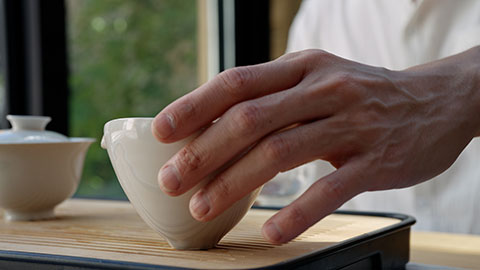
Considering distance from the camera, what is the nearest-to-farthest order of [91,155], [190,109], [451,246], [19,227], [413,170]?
[190,109]
[413,170]
[19,227]
[451,246]
[91,155]

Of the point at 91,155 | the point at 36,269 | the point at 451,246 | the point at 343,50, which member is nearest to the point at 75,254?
the point at 36,269

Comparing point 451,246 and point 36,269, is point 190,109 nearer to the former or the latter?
point 36,269

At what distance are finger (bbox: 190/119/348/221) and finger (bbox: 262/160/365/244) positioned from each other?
37 mm

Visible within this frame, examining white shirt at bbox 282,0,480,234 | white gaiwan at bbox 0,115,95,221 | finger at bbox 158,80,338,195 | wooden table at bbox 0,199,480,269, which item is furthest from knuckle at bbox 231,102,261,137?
white shirt at bbox 282,0,480,234

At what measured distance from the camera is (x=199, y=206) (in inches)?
20.3

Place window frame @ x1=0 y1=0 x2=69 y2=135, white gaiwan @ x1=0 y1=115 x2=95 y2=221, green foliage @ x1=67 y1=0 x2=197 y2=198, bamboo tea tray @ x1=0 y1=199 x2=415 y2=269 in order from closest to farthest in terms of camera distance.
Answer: bamboo tea tray @ x1=0 y1=199 x2=415 y2=269, white gaiwan @ x1=0 y1=115 x2=95 y2=221, window frame @ x1=0 y1=0 x2=69 y2=135, green foliage @ x1=67 y1=0 x2=197 y2=198

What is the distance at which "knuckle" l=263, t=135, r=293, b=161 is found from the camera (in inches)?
20.3

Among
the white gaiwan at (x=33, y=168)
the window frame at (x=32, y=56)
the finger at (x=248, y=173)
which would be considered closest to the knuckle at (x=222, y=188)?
the finger at (x=248, y=173)

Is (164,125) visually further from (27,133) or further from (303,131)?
(27,133)

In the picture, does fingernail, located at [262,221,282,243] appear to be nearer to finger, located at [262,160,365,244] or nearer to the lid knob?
finger, located at [262,160,365,244]

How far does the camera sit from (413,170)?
62cm

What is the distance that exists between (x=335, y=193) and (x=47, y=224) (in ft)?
1.32

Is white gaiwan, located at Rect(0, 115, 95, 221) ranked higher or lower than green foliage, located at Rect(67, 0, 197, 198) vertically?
higher

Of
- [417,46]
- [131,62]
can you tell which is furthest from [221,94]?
[131,62]
